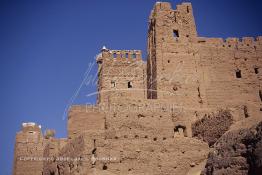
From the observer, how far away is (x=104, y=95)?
3828cm

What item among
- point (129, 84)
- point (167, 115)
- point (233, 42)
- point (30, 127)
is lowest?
point (167, 115)

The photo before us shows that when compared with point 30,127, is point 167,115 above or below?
below

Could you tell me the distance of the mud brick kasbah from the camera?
23.6m

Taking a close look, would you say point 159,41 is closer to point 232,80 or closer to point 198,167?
point 232,80

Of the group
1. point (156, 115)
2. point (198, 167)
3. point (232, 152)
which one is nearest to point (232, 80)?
point (156, 115)

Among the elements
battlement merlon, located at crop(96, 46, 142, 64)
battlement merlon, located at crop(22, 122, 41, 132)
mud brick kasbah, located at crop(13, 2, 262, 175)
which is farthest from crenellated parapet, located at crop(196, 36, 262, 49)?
battlement merlon, located at crop(22, 122, 41, 132)

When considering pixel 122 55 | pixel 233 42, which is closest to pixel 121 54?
pixel 122 55

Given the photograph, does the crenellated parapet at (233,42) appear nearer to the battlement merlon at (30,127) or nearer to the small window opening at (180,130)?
the small window opening at (180,130)

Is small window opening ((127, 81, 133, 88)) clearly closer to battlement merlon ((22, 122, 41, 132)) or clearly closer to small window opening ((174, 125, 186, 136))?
battlement merlon ((22, 122, 41, 132))

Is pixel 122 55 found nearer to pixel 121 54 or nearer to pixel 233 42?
pixel 121 54

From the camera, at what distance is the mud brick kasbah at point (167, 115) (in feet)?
77.4

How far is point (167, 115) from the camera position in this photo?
1082 inches

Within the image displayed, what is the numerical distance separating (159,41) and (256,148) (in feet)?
59.3

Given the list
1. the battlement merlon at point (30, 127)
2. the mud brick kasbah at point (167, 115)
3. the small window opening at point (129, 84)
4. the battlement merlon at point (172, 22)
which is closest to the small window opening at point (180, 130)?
the mud brick kasbah at point (167, 115)
